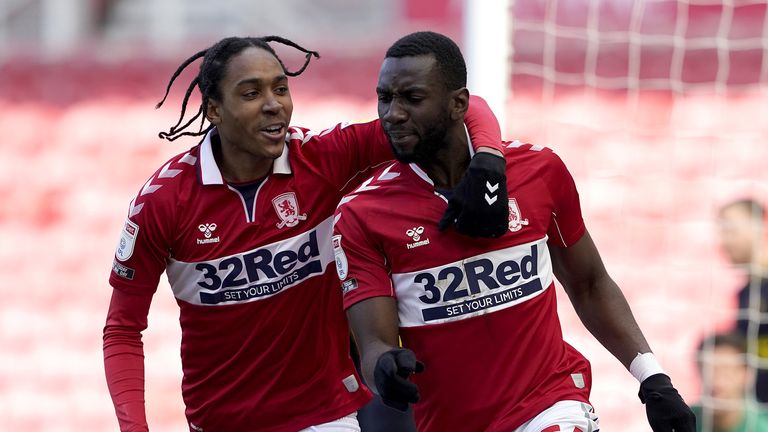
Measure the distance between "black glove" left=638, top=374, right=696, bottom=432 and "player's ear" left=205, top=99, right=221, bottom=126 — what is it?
1.48 metres

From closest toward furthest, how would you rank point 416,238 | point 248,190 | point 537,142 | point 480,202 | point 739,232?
point 480,202, point 416,238, point 248,190, point 739,232, point 537,142

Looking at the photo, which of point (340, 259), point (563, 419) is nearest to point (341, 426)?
point (340, 259)

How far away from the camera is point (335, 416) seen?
3.71 m

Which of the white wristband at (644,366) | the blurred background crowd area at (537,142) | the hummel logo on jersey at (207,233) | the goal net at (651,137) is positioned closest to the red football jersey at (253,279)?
the hummel logo on jersey at (207,233)

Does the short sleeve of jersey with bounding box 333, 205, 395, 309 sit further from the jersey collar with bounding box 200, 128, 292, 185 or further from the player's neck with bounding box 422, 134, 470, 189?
the jersey collar with bounding box 200, 128, 292, 185

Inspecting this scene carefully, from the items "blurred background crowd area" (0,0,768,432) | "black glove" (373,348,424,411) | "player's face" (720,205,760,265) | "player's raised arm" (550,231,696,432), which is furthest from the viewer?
"blurred background crowd area" (0,0,768,432)

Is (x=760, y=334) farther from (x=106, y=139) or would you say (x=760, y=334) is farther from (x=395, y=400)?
(x=106, y=139)

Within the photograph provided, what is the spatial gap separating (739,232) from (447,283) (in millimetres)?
3243

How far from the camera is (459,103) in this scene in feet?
11.2

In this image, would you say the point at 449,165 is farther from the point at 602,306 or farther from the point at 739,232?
the point at 739,232

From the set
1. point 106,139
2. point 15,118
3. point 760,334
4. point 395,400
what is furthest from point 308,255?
point 15,118

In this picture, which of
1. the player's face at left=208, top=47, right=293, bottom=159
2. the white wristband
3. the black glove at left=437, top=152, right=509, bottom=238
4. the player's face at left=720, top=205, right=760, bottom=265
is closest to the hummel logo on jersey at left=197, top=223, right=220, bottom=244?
the player's face at left=208, top=47, right=293, bottom=159

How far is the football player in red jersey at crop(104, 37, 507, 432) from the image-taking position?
362 centimetres

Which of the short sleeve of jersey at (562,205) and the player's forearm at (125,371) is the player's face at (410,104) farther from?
the player's forearm at (125,371)
